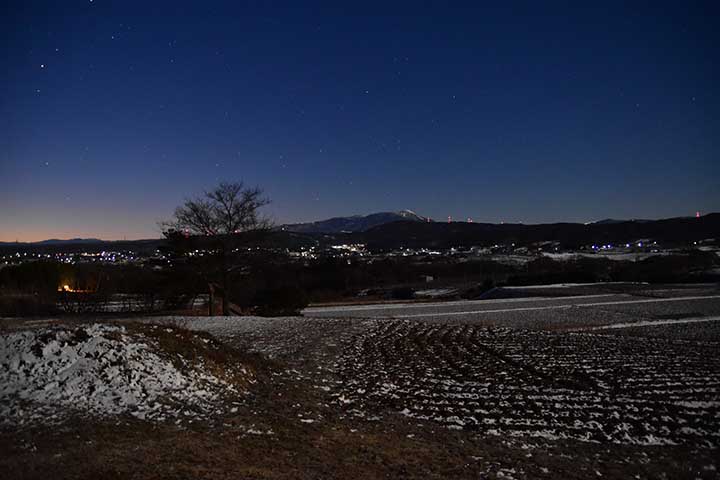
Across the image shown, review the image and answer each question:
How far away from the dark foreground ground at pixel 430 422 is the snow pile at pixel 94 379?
0.69 meters

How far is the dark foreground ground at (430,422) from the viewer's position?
7207 mm

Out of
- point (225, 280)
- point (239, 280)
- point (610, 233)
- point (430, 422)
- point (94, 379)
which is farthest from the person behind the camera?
point (610, 233)

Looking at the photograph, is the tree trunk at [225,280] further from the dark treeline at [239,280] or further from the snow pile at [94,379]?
the snow pile at [94,379]

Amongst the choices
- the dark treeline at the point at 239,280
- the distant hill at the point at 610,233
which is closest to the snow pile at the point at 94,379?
the dark treeline at the point at 239,280

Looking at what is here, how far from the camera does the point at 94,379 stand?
1012 centimetres

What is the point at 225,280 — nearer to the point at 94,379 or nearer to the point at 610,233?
the point at 94,379

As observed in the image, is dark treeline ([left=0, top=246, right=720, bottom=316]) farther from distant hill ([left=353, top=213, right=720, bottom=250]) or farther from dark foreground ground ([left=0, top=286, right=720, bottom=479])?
distant hill ([left=353, top=213, right=720, bottom=250])

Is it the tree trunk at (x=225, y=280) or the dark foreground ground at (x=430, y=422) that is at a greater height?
the tree trunk at (x=225, y=280)

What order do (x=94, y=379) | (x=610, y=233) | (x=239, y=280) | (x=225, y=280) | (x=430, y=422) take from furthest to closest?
(x=610, y=233) < (x=239, y=280) < (x=225, y=280) < (x=94, y=379) < (x=430, y=422)

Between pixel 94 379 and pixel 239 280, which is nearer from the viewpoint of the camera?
pixel 94 379

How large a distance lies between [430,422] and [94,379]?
7110 millimetres

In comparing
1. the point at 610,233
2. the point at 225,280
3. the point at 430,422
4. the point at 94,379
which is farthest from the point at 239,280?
the point at 610,233

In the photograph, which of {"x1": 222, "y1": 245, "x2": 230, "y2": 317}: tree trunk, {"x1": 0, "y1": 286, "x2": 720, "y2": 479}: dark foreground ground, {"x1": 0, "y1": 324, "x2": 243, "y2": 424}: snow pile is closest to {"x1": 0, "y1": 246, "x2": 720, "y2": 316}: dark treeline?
{"x1": 222, "y1": 245, "x2": 230, "y2": 317}: tree trunk

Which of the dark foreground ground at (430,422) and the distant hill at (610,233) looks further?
the distant hill at (610,233)
